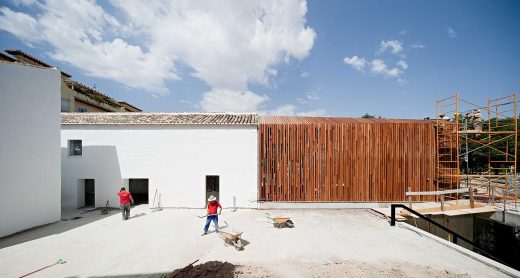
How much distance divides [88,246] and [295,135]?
9.59 meters

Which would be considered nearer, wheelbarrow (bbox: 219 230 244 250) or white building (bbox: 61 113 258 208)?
wheelbarrow (bbox: 219 230 244 250)

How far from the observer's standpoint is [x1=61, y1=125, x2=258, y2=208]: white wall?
36.1 feet

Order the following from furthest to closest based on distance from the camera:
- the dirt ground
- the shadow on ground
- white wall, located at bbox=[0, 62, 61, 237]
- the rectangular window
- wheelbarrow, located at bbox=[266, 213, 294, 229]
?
the rectangular window → wheelbarrow, located at bbox=[266, 213, 294, 229] → white wall, located at bbox=[0, 62, 61, 237] → the shadow on ground → the dirt ground

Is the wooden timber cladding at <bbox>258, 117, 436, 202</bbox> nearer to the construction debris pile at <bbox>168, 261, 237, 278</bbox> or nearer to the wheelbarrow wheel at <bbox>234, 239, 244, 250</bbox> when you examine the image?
the wheelbarrow wheel at <bbox>234, 239, 244, 250</bbox>

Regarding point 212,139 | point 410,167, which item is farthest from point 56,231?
point 410,167

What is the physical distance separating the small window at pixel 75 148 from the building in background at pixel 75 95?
890 cm

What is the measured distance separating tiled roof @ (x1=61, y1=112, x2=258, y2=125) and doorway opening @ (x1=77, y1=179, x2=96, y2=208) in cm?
357

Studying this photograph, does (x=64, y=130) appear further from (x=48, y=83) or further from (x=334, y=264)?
(x=334, y=264)

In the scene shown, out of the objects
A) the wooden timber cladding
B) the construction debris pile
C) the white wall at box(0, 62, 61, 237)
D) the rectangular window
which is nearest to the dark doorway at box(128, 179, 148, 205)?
the white wall at box(0, 62, 61, 237)

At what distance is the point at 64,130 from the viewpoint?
11641 mm

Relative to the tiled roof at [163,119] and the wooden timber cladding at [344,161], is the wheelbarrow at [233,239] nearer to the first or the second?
the wooden timber cladding at [344,161]

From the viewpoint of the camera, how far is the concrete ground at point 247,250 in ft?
17.2

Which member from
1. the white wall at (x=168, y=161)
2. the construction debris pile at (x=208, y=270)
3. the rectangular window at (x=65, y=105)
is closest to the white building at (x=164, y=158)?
the white wall at (x=168, y=161)

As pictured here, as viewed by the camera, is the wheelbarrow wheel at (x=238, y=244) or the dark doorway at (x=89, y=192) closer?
the wheelbarrow wheel at (x=238, y=244)
